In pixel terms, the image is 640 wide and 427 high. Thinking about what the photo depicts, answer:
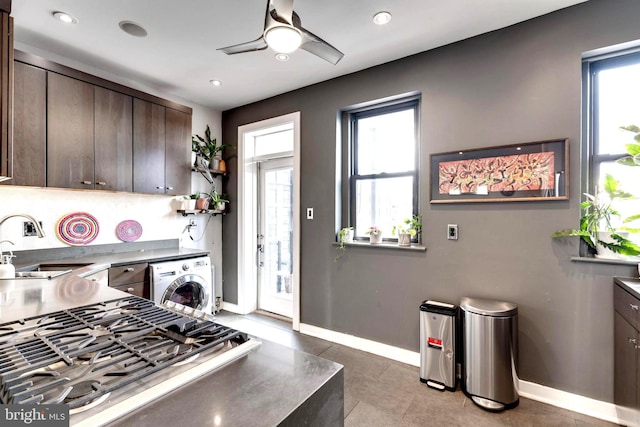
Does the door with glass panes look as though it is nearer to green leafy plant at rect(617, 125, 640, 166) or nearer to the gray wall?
the gray wall

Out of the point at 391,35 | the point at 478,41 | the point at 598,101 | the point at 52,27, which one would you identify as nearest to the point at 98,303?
the point at 52,27

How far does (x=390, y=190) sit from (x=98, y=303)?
7.94 feet

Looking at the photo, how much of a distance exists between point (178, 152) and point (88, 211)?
1.05m

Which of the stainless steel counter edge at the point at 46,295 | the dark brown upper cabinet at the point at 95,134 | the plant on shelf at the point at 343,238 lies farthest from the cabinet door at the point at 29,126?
the plant on shelf at the point at 343,238

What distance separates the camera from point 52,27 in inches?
87.6

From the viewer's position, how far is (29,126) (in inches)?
89.7

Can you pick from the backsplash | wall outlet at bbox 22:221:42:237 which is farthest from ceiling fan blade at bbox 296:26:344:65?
wall outlet at bbox 22:221:42:237

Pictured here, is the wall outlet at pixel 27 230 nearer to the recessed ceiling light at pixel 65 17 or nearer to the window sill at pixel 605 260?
the recessed ceiling light at pixel 65 17

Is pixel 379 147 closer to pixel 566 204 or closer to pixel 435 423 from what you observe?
pixel 566 204

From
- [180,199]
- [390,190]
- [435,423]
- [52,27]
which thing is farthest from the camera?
[180,199]

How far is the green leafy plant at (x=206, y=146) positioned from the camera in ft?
12.1

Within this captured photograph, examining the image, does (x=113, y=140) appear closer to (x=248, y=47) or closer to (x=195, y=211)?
(x=195, y=211)

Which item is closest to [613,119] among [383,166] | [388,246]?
[383,166]

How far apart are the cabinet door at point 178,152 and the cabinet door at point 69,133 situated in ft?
2.33
